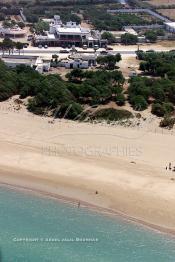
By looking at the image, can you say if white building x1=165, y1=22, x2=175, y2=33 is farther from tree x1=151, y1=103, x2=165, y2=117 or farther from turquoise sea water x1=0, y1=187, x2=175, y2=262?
turquoise sea water x1=0, y1=187, x2=175, y2=262

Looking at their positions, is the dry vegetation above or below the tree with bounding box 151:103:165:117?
above

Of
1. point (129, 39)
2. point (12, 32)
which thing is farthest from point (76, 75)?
point (12, 32)

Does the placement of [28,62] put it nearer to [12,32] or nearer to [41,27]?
[12,32]

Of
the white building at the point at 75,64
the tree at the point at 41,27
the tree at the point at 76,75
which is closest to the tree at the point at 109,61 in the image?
the white building at the point at 75,64

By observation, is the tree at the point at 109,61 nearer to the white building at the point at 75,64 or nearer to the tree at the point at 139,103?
the white building at the point at 75,64

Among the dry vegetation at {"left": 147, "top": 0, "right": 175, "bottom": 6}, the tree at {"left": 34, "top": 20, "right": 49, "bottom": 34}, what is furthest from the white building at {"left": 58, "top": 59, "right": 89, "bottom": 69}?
the dry vegetation at {"left": 147, "top": 0, "right": 175, "bottom": 6}

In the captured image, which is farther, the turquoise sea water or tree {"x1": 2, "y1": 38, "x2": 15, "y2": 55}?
tree {"x1": 2, "y1": 38, "x2": 15, "y2": 55}
